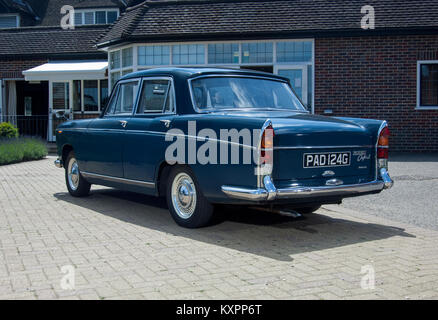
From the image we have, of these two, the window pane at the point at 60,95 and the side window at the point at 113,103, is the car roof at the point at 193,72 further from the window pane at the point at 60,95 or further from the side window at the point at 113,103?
the window pane at the point at 60,95

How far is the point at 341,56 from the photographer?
15.9 meters

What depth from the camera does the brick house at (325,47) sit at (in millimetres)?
15727

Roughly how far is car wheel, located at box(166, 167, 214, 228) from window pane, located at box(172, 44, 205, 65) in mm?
11258

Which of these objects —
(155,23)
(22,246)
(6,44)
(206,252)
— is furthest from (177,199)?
(6,44)

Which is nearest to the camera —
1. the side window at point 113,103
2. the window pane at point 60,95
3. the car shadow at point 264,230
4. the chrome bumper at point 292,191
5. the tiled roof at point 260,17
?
the chrome bumper at point 292,191

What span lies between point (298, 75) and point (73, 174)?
957cm

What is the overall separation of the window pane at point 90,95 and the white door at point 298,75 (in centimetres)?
816

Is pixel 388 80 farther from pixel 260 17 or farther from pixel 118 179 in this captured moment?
pixel 118 179

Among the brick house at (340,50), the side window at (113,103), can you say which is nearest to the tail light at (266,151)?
the side window at (113,103)

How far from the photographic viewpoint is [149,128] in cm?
639

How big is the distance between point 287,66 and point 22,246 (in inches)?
484

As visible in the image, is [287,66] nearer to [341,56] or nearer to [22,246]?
[341,56]
